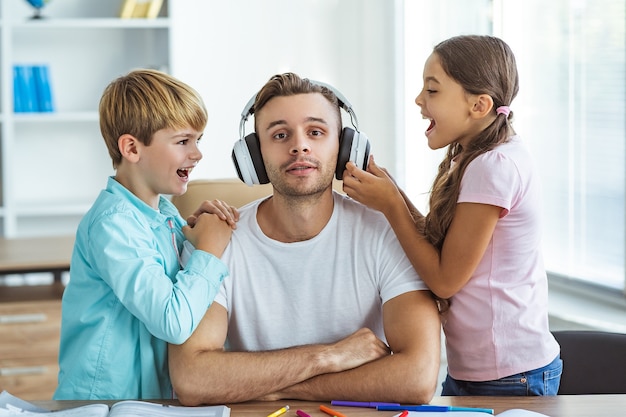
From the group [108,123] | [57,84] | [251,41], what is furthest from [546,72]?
[57,84]

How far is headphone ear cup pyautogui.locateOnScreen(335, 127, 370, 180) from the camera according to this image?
165 centimetres

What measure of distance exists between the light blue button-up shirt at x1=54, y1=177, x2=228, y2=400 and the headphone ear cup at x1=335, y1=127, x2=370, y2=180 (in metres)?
Answer: 0.33

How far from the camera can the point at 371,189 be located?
1598 mm

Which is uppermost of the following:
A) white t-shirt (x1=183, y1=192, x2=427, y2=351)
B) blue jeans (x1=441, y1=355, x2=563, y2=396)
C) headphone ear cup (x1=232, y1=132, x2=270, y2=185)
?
headphone ear cup (x1=232, y1=132, x2=270, y2=185)

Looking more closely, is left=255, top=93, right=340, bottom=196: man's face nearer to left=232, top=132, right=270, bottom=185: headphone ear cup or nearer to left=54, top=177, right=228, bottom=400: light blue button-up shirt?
left=232, top=132, right=270, bottom=185: headphone ear cup

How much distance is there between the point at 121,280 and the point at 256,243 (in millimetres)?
314

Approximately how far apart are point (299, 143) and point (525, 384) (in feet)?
2.12

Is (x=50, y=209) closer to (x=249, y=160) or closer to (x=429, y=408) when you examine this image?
(x=249, y=160)

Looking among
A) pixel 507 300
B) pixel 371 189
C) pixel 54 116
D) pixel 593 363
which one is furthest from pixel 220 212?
pixel 54 116

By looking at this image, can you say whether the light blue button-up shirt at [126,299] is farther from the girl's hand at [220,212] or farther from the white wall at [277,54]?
the white wall at [277,54]

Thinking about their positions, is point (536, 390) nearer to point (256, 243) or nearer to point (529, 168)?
point (529, 168)

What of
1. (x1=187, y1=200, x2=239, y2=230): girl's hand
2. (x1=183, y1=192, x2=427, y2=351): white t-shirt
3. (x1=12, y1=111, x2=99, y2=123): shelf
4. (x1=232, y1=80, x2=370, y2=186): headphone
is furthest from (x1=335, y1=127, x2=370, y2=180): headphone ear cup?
(x1=12, y1=111, x2=99, y2=123): shelf

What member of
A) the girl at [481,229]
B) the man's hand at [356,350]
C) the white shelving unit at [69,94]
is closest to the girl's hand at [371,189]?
the girl at [481,229]

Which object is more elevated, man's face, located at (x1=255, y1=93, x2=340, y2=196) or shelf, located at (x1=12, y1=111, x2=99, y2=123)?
shelf, located at (x1=12, y1=111, x2=99, y2=123)
